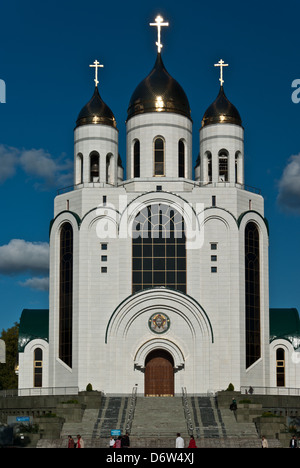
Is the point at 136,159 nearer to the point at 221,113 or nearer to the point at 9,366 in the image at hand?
the point at 221,113

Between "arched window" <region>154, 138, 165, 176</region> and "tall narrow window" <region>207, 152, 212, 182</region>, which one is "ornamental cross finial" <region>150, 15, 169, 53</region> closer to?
"arched window" <region>154, 138, 165, 176</region>

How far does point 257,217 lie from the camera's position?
203 ft

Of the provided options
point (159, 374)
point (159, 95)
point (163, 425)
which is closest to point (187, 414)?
point (163, 425)

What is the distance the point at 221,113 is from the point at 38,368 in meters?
20.4

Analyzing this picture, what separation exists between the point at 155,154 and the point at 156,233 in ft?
18.8

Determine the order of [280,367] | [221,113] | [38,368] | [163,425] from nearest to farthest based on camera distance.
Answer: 1. [163,425]
2. [280,367]
3. [38,368]
4. [221,113]

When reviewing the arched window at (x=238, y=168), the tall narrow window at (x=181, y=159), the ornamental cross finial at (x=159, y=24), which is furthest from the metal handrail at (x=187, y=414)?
the ornamental cross finial at (x=159, y=24)

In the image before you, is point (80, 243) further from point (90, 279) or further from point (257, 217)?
point (257, 217)

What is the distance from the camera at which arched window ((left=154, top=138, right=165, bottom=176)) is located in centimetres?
6269

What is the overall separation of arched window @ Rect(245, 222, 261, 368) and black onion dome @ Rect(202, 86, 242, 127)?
7036mm

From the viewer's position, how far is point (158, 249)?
60.2 m

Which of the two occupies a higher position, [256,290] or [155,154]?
[155,154]
